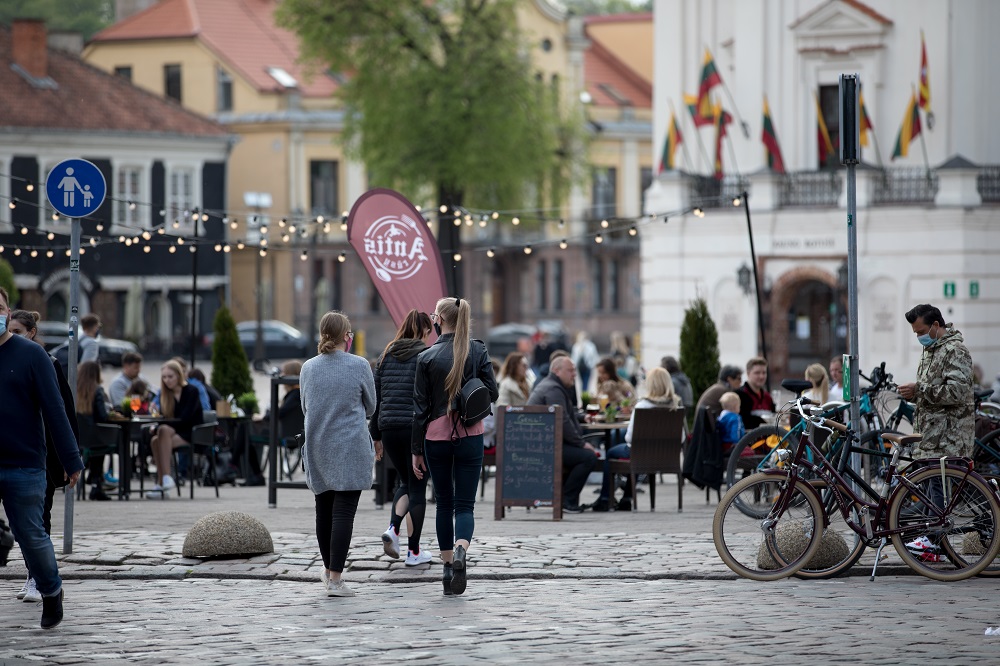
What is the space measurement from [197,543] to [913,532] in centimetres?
496

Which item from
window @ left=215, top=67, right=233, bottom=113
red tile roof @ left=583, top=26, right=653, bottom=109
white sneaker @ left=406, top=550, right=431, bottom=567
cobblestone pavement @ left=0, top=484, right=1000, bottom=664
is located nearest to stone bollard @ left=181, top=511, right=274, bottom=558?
cobblestone pavement @ left=0, top=484, right=1000, bottom=664

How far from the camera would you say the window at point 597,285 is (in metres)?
76.4

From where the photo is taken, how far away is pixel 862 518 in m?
11.6

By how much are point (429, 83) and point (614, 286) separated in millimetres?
32634

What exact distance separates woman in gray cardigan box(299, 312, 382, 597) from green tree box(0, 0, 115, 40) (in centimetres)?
6510

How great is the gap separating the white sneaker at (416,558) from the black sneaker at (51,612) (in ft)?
9.84

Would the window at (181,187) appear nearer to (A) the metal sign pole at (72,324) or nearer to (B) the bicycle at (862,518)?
(A) the metal sign pole at (72,324)

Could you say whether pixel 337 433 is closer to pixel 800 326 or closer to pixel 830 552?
pixel 830 552

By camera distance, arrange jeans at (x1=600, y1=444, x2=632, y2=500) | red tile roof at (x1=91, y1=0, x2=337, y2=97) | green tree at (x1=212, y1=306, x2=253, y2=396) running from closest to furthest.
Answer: jeans at (x1=600, y1=444, x2=632, y2=500)
green tree at (x1=212, y1=306, x2=253, y2=396)
red tile roof at (x1=91, y1=0, x2=337, y2=97)

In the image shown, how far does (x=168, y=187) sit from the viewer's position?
2432 inches

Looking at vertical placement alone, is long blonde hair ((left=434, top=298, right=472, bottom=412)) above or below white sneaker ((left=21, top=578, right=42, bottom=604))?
above

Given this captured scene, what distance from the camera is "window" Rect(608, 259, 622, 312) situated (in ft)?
252

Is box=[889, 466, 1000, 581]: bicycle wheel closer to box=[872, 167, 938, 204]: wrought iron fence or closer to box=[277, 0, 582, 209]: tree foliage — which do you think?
box=[872, 167, 938, 204]: wrought iron fence

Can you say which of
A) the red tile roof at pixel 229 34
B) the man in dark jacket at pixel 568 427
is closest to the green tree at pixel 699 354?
the man in dark jacket at pixel 568 427
